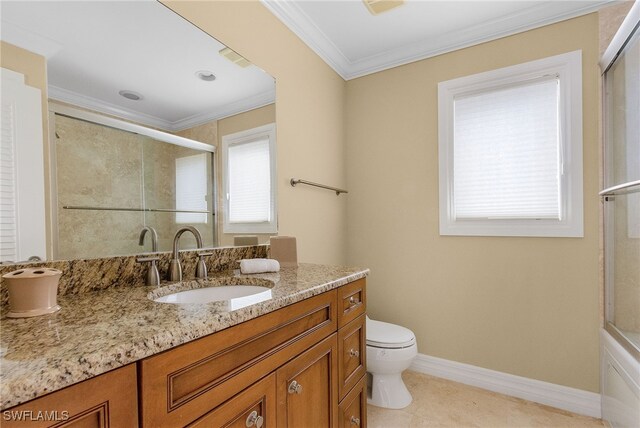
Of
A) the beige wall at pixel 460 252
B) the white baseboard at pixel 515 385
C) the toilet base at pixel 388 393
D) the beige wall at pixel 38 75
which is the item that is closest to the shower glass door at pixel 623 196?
the beige wall at pixel 460 252

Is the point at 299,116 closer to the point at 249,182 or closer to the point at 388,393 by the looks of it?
the point at 249,182

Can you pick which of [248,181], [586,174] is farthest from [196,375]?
[586,174]

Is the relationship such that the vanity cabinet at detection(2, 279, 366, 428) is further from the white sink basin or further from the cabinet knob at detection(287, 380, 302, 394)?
the white sink basin

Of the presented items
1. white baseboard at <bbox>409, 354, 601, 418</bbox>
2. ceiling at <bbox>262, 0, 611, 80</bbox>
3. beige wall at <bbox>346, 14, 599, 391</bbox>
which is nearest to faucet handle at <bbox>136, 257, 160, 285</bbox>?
ceiling at <bbox>262, 0, 611, 80</bbox>

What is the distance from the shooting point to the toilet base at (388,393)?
6.17ft

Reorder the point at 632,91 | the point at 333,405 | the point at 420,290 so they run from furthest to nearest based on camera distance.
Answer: the point at 420,290, the point at 632,91, the point at 333,405

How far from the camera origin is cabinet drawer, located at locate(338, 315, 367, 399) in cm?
122

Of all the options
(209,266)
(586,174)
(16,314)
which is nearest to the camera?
(16,314)

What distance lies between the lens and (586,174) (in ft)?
5.93

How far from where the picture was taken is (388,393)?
190 centimetres

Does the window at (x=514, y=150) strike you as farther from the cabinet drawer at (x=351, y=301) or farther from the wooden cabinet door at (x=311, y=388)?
the wooden cabinet door at (x=311, y=388)

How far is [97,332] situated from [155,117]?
910 millimetres

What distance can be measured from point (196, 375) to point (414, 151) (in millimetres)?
2122

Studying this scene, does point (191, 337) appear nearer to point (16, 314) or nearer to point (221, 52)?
point (16, 314)
